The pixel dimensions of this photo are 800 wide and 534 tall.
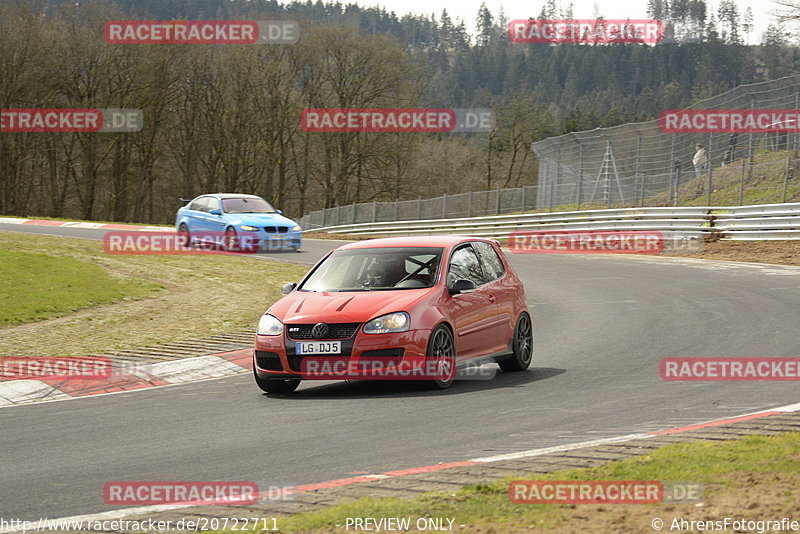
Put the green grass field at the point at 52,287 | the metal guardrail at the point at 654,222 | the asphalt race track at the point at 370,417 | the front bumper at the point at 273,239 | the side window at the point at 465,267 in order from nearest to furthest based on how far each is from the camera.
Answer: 1. the asphalt race track at the point at 370,417
2. the side window at the point at 465,267
3. the green grass field at the point at 52,287
4. the front bumper at the point at 273,239
5. the metal guardrail at the point at 654,222

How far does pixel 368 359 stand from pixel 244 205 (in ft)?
62.2

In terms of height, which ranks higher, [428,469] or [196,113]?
[196,113]

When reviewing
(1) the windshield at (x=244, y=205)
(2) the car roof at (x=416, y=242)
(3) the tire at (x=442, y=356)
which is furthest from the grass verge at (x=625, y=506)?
(1) the windshield at (x=244, y=205)

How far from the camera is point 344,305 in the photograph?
10461 mm

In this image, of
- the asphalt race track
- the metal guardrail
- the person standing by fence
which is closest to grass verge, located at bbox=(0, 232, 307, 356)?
the asphalt race track

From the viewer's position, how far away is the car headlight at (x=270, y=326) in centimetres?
1051

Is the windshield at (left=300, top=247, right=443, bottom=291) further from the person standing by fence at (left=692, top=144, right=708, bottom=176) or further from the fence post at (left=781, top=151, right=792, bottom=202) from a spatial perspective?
the person standing by fence at (left=692, top=144, right=708, bottom=176)

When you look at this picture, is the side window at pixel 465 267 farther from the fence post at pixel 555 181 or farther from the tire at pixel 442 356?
the fence post at pixel 555 181

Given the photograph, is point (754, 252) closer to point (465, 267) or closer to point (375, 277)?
point (465, 267)

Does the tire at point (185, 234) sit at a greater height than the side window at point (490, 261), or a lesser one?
lesser

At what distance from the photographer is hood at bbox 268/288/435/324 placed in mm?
10281

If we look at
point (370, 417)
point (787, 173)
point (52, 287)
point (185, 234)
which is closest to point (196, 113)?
point (185, 234)

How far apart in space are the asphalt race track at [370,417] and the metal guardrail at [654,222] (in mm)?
13496

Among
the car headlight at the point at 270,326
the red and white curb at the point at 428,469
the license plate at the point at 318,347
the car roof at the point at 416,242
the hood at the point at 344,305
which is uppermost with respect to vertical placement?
the car roof at the point at 416,242
